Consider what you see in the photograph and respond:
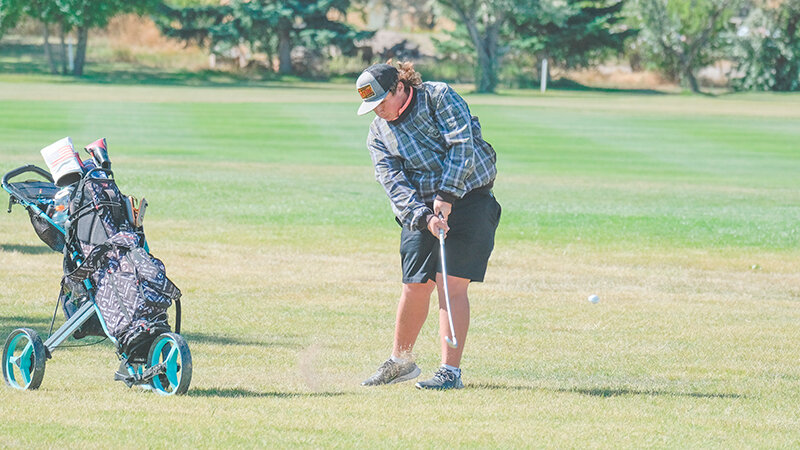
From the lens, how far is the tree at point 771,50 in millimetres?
70375

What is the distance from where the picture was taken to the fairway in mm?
5785

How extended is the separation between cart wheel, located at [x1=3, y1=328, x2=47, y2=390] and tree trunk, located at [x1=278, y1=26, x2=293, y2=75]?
6555 cm

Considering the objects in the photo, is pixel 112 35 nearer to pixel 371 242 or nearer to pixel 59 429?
pixel 371 242

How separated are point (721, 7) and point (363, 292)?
2521 inches

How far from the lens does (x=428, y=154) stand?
676 centimetres

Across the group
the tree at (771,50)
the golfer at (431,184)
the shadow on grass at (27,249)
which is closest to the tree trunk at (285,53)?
the tree at (771,50)

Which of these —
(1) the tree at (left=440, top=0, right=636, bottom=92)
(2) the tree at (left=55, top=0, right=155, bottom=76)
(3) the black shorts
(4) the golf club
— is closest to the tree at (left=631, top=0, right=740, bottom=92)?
(1) the tree at (left=440, top=0, right=636, bottom=92)

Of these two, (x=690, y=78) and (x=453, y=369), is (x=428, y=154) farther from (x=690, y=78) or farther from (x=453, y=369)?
(x=690, y=78)

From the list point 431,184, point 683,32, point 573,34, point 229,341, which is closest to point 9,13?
point 573,34

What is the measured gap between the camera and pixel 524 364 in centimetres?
770

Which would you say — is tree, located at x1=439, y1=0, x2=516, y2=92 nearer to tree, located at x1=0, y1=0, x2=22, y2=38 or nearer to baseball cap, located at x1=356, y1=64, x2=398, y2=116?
tree, located at x1=0, y1=0, x2=22, y2=38

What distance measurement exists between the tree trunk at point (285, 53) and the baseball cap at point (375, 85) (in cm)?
6552

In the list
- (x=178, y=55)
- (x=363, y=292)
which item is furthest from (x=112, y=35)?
(x=363, y=292)

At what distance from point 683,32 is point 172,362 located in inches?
2756
